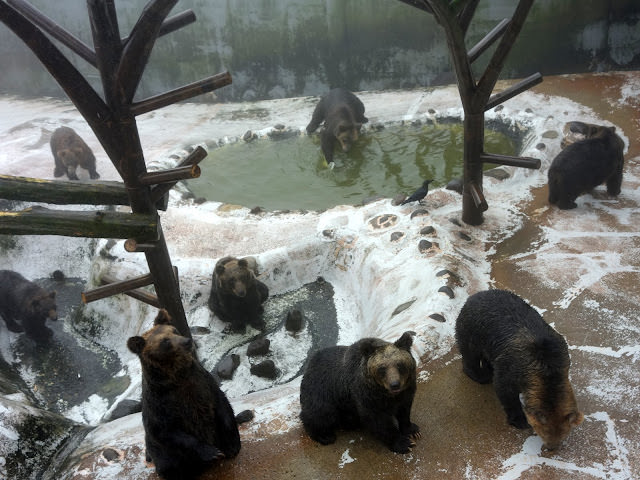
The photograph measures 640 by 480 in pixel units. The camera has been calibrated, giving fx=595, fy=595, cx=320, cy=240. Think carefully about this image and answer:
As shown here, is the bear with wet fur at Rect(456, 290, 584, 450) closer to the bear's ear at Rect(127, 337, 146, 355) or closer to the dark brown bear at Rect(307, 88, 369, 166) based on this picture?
the bear's ear at Rect(127, 337, 146, 355)

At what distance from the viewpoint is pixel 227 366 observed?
775 centimetres

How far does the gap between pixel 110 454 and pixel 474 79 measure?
5825 mm

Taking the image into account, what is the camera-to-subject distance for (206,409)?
15.9ft

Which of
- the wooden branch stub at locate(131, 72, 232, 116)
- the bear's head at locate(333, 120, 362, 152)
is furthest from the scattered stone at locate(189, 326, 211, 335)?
the bear's head at locate(333, 120, 362, 152)

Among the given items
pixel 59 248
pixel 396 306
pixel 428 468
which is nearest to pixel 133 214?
pixel 396 306

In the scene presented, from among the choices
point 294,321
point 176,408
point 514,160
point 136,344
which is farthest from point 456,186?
point 136,344

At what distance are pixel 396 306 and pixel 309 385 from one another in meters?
2.10

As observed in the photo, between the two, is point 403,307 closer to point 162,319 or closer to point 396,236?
point 396,236

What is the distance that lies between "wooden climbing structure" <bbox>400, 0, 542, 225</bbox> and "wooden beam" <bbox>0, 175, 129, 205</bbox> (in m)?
4.03

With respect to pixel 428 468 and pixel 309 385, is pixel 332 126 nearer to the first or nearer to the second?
pixel 309 385

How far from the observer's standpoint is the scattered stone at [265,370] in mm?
7562

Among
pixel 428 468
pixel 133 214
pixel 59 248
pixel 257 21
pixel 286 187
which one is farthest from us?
pixel 257 21

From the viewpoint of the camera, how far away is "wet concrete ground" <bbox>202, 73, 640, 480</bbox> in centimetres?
454

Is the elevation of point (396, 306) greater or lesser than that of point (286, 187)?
lesser
